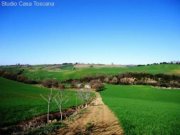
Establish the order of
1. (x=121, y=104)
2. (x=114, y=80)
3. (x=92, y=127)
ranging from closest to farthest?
(x=92, y=127)
(x=121, y=104)
(x=114, y=80)

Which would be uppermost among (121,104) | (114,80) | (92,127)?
(92,127)

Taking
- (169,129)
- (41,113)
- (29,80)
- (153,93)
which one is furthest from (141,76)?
(169,129)

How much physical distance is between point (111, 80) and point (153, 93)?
32.7m

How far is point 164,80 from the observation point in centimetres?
9788

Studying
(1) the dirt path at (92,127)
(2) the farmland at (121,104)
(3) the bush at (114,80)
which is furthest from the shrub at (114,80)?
(1) the dirt path at (92,127)

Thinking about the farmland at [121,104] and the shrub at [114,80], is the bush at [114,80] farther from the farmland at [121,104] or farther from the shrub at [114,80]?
the farmland at [121,104]

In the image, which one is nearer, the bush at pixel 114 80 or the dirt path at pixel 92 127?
the dirt path at pixel 92 127

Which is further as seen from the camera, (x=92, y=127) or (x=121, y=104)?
(x=121, y=104)

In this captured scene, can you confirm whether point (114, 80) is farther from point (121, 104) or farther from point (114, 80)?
point (121, 104)

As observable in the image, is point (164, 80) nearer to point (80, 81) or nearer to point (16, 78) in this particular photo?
point (80, 81)

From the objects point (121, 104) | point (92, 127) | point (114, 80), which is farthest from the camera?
point (114, 80)

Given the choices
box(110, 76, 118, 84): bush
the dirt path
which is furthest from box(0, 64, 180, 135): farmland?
box(110, 76, 118, 84): bush

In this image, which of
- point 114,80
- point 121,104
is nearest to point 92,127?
point 121,104

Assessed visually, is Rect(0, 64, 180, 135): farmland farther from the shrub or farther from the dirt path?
the shrub
